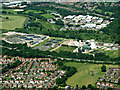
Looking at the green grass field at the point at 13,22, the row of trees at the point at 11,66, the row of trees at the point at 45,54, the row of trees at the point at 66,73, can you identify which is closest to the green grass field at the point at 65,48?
the row of trees at the point at 45,54

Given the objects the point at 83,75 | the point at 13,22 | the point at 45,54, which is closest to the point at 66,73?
the point at 83,75

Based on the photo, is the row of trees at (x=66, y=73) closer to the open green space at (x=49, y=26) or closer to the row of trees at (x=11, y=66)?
the row of trees at (x=11, y=66)

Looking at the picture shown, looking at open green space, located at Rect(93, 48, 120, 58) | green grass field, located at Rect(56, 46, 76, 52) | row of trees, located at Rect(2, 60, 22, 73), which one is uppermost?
open green space, located at Rect(93, 48, 120, 58)

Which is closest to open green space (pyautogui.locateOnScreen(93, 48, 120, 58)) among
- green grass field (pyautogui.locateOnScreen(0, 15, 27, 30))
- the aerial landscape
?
the aerial landscape

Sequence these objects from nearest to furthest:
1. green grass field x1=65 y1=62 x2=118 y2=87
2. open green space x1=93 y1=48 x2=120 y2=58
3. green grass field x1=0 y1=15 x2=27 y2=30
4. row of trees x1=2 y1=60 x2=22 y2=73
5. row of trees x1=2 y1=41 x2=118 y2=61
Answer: green grass field x1=65 y1=62 x2=118 y2=87, row of trees x1=2 y1=60 x2=22 y2=73, row of trees x1=2 y1=41 x2=118 y2=61, open green space x1=93 y1=48 x2=120 y2=58, green grass field x1=0 y1=15 x2=27 y2=30

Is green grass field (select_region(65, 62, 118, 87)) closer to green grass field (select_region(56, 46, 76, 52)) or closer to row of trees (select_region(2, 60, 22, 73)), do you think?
row of trees (select_region(2, 60, 22, 73))

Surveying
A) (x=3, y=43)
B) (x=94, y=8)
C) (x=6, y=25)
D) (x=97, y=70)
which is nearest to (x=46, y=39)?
(x=3, y=43)

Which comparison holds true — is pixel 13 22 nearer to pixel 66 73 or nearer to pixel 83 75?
pixel 66 73
